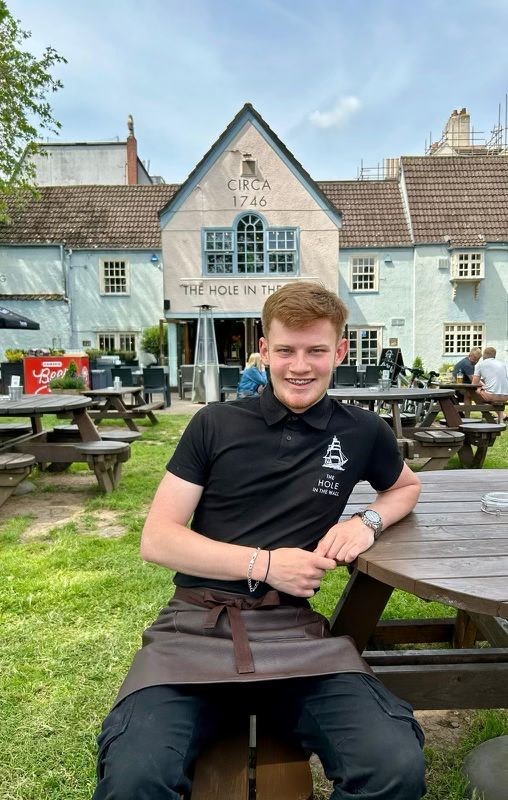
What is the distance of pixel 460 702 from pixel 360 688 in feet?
1.97

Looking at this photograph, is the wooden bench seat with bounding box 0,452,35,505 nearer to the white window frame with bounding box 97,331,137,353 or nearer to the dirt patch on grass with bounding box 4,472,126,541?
the dirt patch on grass with bounding box 4,472,126,541

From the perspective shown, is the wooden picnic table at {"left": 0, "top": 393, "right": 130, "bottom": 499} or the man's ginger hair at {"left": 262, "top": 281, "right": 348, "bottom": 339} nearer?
the man's ginger hair at {"left": 262, "top": 281, "right": 348, "bottom": 339}

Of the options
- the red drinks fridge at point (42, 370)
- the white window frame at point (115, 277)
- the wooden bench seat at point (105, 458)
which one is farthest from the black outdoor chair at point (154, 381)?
the white window frame at point (115, 277)

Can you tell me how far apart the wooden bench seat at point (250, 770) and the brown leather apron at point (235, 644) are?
0.20 m

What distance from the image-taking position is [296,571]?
5.49ft

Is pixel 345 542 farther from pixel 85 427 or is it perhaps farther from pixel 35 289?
pixel 35 289

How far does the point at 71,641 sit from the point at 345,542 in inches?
74.4

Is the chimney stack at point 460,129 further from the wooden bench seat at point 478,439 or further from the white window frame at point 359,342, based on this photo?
the wooden bench seat at point 478,439

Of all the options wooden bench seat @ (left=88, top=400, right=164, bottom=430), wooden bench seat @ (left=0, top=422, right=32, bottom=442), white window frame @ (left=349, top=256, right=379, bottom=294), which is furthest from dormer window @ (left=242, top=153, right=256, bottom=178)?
wooden bench seat @ (left=0, top=422, right=32, bottom=442)

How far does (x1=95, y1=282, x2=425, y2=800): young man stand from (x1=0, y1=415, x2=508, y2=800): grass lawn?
824 mm

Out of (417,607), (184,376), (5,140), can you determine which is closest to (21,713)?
(417,607)

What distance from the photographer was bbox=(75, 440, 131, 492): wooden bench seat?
5.68 meters

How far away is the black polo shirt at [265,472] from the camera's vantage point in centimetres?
180

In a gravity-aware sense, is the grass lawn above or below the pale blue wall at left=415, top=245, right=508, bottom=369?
below
